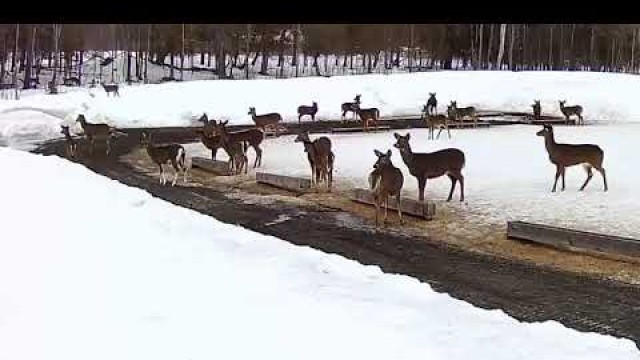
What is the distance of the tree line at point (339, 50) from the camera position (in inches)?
2028

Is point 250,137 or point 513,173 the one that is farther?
point 250,137

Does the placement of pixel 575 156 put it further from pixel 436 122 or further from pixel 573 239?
pixel 436 122

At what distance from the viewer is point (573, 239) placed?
11812 millimetres

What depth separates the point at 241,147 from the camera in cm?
1984

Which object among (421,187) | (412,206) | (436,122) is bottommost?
(412,206)

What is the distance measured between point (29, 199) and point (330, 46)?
4496 centimetres

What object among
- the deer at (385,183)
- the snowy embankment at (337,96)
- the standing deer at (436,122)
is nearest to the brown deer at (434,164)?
the deer at (385,183)

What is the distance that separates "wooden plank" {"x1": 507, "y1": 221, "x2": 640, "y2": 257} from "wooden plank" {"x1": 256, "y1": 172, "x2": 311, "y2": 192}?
18.3 feet

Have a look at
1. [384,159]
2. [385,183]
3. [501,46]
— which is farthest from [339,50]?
[385,183]

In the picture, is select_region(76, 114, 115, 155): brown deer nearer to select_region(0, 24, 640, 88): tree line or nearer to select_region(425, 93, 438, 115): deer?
select_region(425, 93, 438, 115): deer

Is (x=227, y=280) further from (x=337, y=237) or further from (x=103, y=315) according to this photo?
(x=337, y=237)

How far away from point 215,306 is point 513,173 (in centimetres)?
1276

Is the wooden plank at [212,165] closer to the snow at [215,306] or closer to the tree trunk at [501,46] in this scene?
the snow at [215,306]
